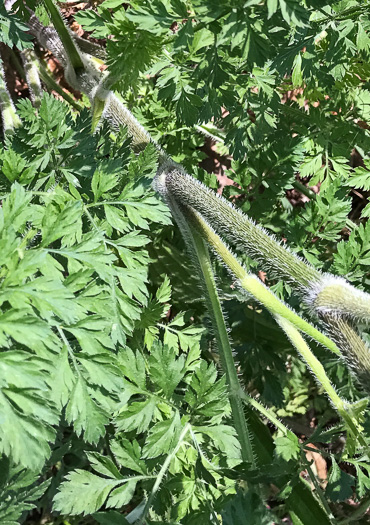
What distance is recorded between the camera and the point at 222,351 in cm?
214

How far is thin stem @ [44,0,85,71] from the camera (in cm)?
220

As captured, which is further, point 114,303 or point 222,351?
point 222,351

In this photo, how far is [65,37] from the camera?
2.34 meters

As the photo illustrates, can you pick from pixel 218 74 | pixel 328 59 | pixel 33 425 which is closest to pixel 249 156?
pixel 328 59

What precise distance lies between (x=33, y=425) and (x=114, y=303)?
49cm

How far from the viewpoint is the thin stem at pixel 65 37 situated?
2199 millimetres

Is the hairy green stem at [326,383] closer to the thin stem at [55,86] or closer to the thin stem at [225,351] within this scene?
the thin stem at [225,351]

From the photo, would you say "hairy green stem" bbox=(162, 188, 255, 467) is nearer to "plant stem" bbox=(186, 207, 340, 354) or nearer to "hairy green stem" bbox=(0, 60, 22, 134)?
"plant stem" bbox=(186, 207, 340, 354)

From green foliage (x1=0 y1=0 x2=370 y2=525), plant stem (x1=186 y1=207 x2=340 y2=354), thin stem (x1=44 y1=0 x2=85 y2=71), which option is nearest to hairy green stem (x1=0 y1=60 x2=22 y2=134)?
thin stem (x1=44 y1=0 x2=85 y2=71)

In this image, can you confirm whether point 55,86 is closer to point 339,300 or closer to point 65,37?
point 65,37

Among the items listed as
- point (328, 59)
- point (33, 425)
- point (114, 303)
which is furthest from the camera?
point (328, 59)

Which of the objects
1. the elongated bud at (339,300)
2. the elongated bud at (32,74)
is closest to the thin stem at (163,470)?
the elongated bud at (339,300)

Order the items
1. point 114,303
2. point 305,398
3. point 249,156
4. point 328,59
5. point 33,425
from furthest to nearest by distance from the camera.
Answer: point 305,398
point 249,156
point 328,59
point 114,303
point 33,425

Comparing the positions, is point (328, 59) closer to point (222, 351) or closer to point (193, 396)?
point (222, 351)
